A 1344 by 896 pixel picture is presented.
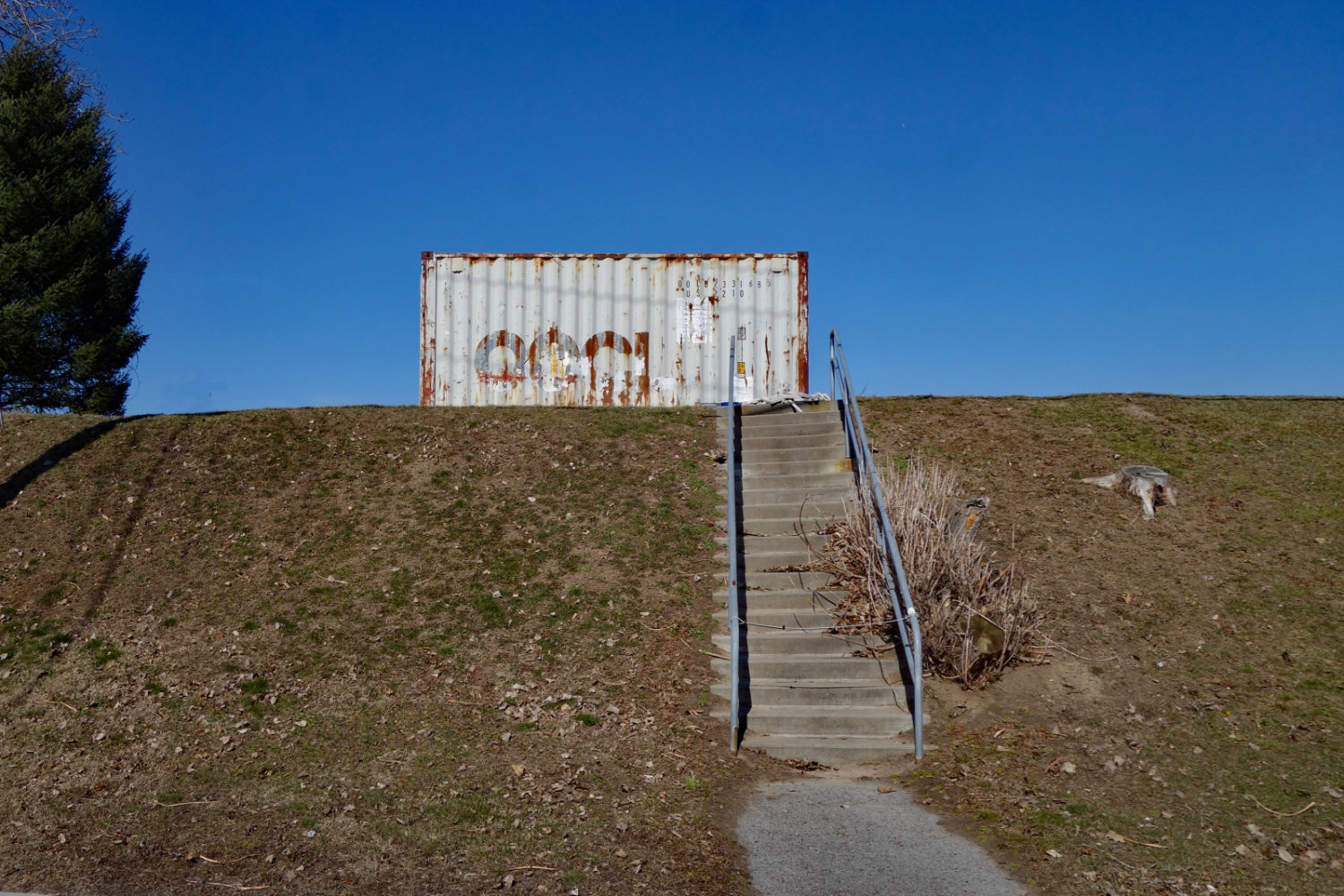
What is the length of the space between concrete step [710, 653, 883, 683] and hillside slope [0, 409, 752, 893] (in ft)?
2.36

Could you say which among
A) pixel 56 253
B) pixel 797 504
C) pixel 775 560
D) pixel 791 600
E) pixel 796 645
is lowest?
pixel 796 645

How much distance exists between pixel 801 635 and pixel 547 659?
2382mm

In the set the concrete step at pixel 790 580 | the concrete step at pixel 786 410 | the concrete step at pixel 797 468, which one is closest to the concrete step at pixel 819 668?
the concrete step at pixel 790 580

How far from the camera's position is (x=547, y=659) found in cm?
836

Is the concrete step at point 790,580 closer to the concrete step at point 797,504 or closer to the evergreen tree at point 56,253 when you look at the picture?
the concrete step at point 797,504

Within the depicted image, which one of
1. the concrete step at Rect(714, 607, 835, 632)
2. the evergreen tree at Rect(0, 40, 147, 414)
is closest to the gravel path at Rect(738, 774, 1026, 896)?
the concrete step at Rect(714, 607, 835, 632)

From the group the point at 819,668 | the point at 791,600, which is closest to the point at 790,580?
the point at 791,600

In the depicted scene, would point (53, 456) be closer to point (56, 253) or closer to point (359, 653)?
point (359, 653)

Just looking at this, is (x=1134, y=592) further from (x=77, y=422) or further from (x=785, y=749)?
(x=77, y=422)

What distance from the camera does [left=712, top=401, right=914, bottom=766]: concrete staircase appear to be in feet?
23.6

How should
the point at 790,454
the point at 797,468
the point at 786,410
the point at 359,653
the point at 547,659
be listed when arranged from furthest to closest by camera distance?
1. the point at 786,410
2. the point at 790,454
3. the point at 797,468
4. the point at 359,653
5. the point at 547,659

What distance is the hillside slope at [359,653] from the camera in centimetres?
558

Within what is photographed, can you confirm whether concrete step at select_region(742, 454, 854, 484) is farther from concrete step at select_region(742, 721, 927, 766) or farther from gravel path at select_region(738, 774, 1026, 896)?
gravel path at select_region(738, 774, 1026, 896)

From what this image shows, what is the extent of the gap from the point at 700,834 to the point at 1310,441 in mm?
11702
